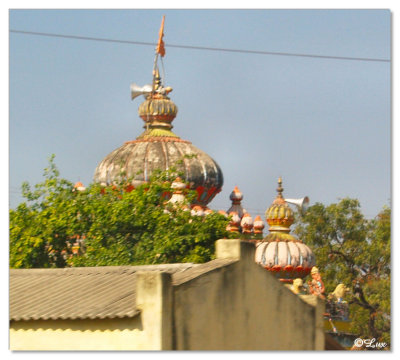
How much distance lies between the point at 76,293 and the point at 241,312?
83.2 inches

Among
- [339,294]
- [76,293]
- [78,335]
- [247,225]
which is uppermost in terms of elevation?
[247,225]

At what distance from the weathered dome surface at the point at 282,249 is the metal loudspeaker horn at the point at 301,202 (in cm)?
127

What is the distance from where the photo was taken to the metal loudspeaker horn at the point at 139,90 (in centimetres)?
2436

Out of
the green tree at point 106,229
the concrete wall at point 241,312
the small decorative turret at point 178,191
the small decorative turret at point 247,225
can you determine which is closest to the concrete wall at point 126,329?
the concrete wall at point 241,312

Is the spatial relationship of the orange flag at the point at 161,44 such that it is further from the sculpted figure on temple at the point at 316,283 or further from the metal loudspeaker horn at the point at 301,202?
the sculpted figure on temple at the point at 316,283

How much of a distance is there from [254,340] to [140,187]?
1247 cm

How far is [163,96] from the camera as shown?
28.5 metres

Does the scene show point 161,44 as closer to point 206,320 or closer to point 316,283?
point 206,320

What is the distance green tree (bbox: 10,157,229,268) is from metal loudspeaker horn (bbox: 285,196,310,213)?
5.41 feet

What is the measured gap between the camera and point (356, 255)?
24922 millimetres

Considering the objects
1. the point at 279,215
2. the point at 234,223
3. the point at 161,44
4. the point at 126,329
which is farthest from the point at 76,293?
the point at 234,223

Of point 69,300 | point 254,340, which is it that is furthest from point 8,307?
point 254,340

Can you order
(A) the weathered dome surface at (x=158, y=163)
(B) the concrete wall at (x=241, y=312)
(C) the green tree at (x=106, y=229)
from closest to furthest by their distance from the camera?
(B) the concrete wall at (x=241, y=312)
(C) the green tree at (x=106, y=229)
(A) the weathered dome surface at (x=158, y=163)

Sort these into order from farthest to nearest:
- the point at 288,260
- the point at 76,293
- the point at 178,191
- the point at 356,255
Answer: the point at 288,260 → the point at 178,191 → the point at 356,255 → the point at 76,293
